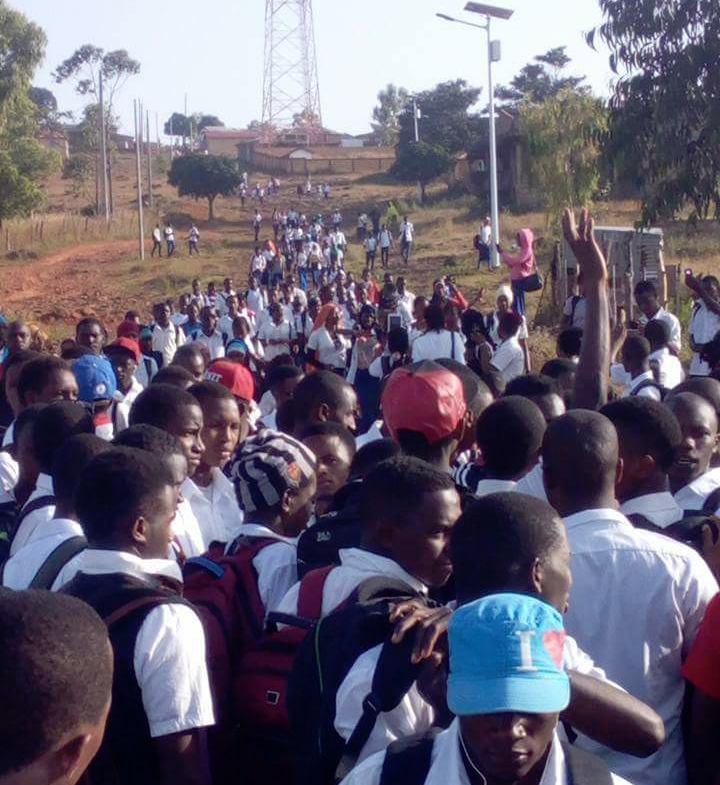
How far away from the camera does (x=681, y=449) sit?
4.62 metres

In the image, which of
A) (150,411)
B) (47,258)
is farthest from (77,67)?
(150,411)

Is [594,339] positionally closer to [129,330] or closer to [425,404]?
[425,404]

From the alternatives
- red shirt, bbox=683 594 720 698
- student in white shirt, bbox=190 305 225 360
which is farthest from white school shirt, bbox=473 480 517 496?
student in white shirt, bbox=190 305 225 360

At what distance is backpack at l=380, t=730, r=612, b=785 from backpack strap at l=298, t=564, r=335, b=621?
24.4 inches

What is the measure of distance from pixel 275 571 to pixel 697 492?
1.72m

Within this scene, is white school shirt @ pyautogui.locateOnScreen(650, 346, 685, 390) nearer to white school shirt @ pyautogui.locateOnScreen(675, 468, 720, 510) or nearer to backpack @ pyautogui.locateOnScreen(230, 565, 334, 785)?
white school shirt @ pyautogui.locateOnScreen(675, 468, 720, 510)

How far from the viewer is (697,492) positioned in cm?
432

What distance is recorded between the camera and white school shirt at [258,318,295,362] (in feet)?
49.1

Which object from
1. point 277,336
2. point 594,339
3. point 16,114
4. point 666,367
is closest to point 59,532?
point 594,339

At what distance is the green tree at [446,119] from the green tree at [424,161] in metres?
0.76

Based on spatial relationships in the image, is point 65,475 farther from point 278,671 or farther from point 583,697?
point 583,697

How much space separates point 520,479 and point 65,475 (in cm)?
151

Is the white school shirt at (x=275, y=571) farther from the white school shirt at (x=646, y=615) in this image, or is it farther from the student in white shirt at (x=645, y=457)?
the student in white shirt at (x=645, y=457)

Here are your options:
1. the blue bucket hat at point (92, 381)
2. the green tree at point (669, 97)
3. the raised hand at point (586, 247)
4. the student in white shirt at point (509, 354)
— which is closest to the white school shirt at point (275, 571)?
the raised hand at point (586, 247)
